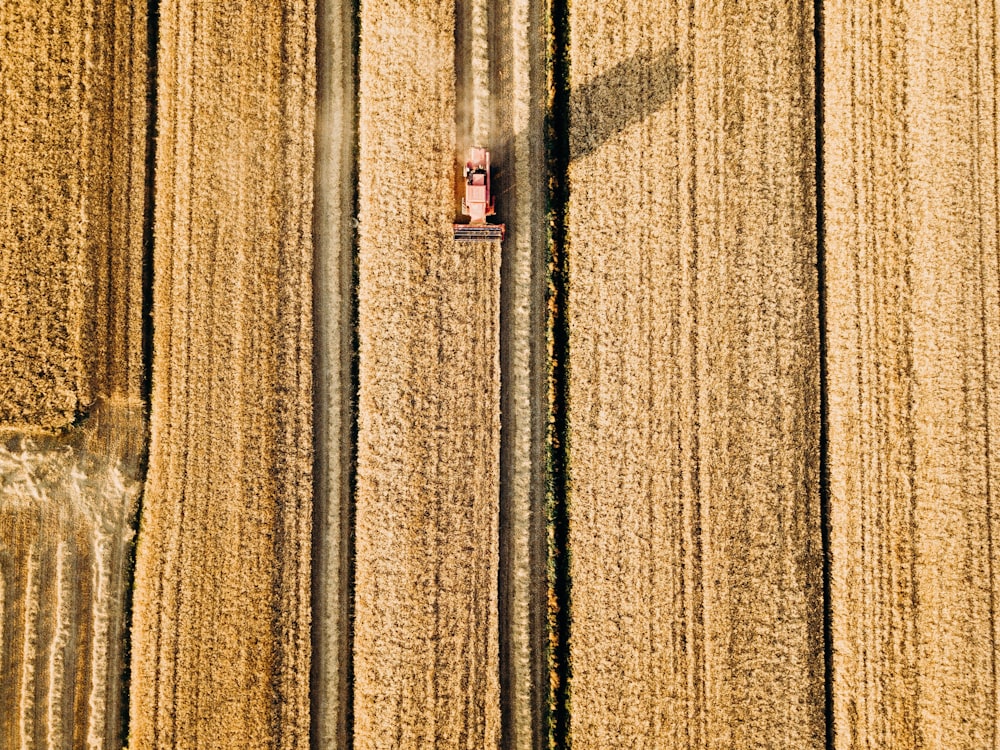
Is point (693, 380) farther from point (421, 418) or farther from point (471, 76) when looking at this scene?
point (471, 76)

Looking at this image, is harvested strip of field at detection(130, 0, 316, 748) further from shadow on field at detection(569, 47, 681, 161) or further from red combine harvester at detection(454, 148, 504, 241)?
shadow on field at detection(569, 47, 681, 161)

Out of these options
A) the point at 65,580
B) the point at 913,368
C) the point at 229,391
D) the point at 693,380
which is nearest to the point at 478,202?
the point at 693,380

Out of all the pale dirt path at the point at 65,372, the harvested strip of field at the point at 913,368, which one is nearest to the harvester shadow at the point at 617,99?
the harvested strip of field at the point at 913,368

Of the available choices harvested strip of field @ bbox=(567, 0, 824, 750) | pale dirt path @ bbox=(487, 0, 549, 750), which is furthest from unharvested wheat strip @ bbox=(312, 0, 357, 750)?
harvested strip of field @ bbox=(567, 0, 824, 750)

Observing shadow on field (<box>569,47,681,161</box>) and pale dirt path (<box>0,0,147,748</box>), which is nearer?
pale dirt path (<box>0,0,147,748</box>)

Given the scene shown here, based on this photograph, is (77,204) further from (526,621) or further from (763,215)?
(763,215)

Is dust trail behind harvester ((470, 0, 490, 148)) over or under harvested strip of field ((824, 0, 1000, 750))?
over

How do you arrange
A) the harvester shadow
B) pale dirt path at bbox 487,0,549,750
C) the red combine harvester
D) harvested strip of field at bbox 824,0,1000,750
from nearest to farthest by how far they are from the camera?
the red combine harvester → harvested strip of field at bbox 824,0,1000,750 → pale dirt path at bbox 487,0,549,750 → the harvester shadow
